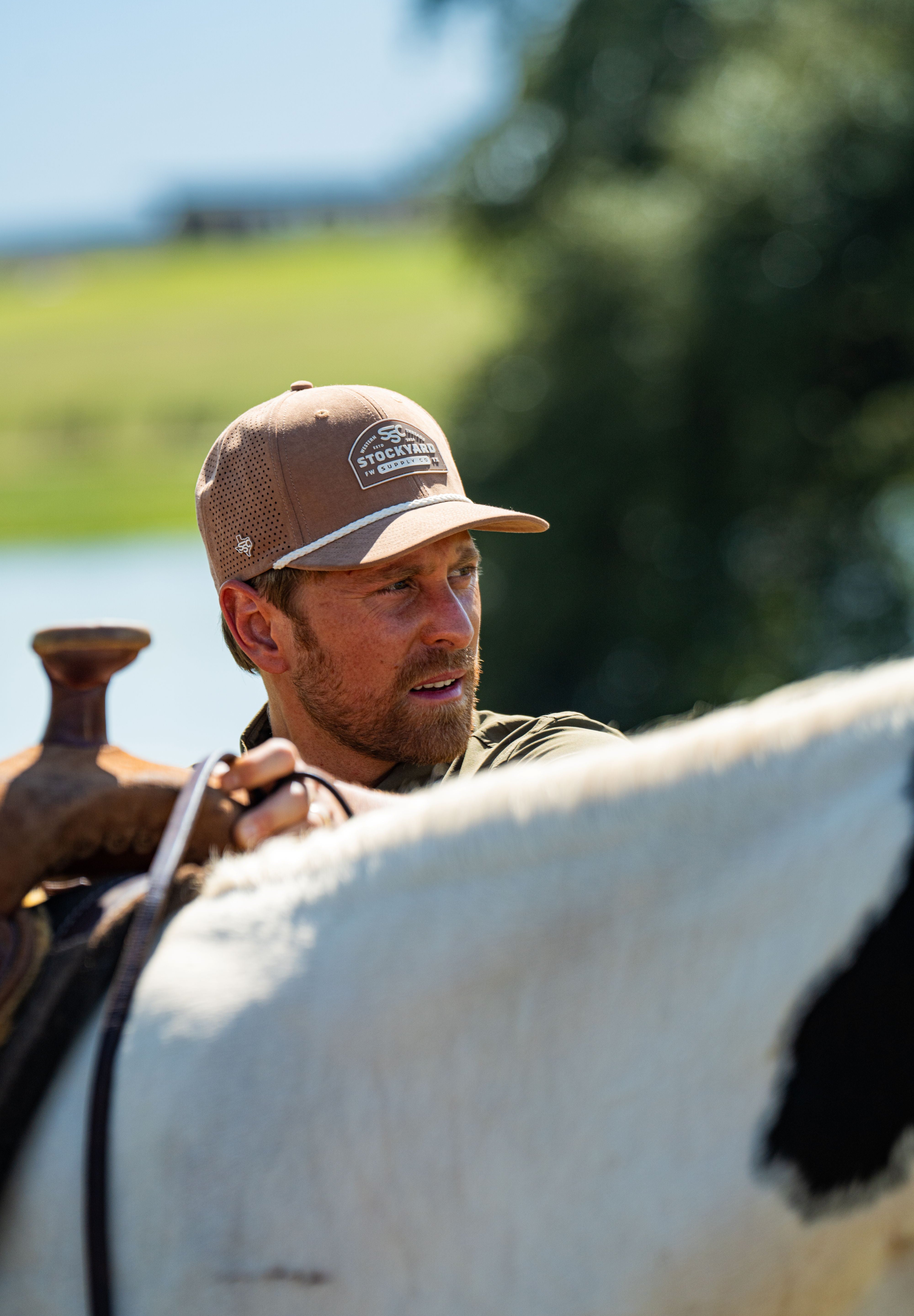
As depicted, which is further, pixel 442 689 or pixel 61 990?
pixel 442 689

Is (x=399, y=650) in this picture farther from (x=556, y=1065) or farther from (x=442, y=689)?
(x=556, y=1065)

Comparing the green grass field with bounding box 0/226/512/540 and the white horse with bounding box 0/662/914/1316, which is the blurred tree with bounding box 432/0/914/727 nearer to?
the green grass field with bounding box 0/226/512/540

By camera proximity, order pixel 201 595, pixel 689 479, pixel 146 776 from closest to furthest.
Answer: pixel 146 776 → pixel 689 479 → pixel 201 595

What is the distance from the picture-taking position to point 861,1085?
38.7 inches

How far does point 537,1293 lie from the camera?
104 cm

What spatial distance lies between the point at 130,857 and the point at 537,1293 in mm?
614

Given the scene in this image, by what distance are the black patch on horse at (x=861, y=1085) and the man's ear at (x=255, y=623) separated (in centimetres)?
151

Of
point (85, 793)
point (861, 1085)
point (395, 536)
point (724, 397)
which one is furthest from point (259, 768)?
point (724, 397)

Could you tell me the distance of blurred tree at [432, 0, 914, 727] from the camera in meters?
13.0

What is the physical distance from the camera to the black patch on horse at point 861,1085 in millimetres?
977

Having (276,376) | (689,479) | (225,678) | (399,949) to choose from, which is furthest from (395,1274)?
(276,376)

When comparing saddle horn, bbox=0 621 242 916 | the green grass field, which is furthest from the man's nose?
the green grass field

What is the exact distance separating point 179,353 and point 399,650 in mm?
47187

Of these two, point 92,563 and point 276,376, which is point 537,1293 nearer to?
point 92,563
